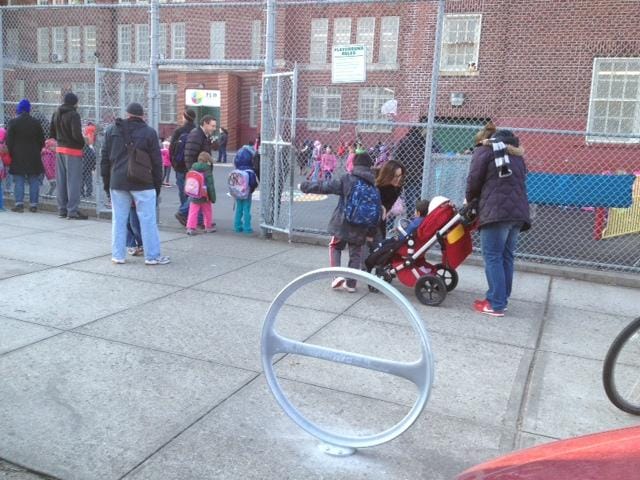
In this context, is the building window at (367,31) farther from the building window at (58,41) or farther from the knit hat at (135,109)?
the knit hat at (135,109)

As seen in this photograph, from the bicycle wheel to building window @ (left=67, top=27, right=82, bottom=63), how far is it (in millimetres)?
27340

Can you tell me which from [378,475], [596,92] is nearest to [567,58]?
[596,92]

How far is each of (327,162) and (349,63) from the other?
275 inches

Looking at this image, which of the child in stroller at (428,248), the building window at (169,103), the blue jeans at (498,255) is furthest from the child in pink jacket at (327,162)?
the building window at (169,103)

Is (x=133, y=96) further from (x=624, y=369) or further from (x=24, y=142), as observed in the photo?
(x=624, y=369)

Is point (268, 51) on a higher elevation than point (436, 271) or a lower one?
higher

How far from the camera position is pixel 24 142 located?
1014 centimetres

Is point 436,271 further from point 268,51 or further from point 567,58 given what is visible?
point 567,58

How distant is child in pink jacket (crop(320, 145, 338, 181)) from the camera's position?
48.5 feet

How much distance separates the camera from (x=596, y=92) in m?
19.5

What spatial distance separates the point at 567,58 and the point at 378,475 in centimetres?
1967

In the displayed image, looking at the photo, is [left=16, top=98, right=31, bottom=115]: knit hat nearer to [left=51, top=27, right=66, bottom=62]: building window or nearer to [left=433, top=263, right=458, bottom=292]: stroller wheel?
[left=433, top=263, right=458, bottom=292]: stroller wheel

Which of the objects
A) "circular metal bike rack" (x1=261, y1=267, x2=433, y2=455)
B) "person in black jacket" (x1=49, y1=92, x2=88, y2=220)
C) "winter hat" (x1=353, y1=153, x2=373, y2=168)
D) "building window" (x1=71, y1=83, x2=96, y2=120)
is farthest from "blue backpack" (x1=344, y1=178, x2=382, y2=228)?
"building window" (x1=71, y1=83, x2=96, y2=120)

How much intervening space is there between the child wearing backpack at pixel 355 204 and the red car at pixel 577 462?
14.0 ft
